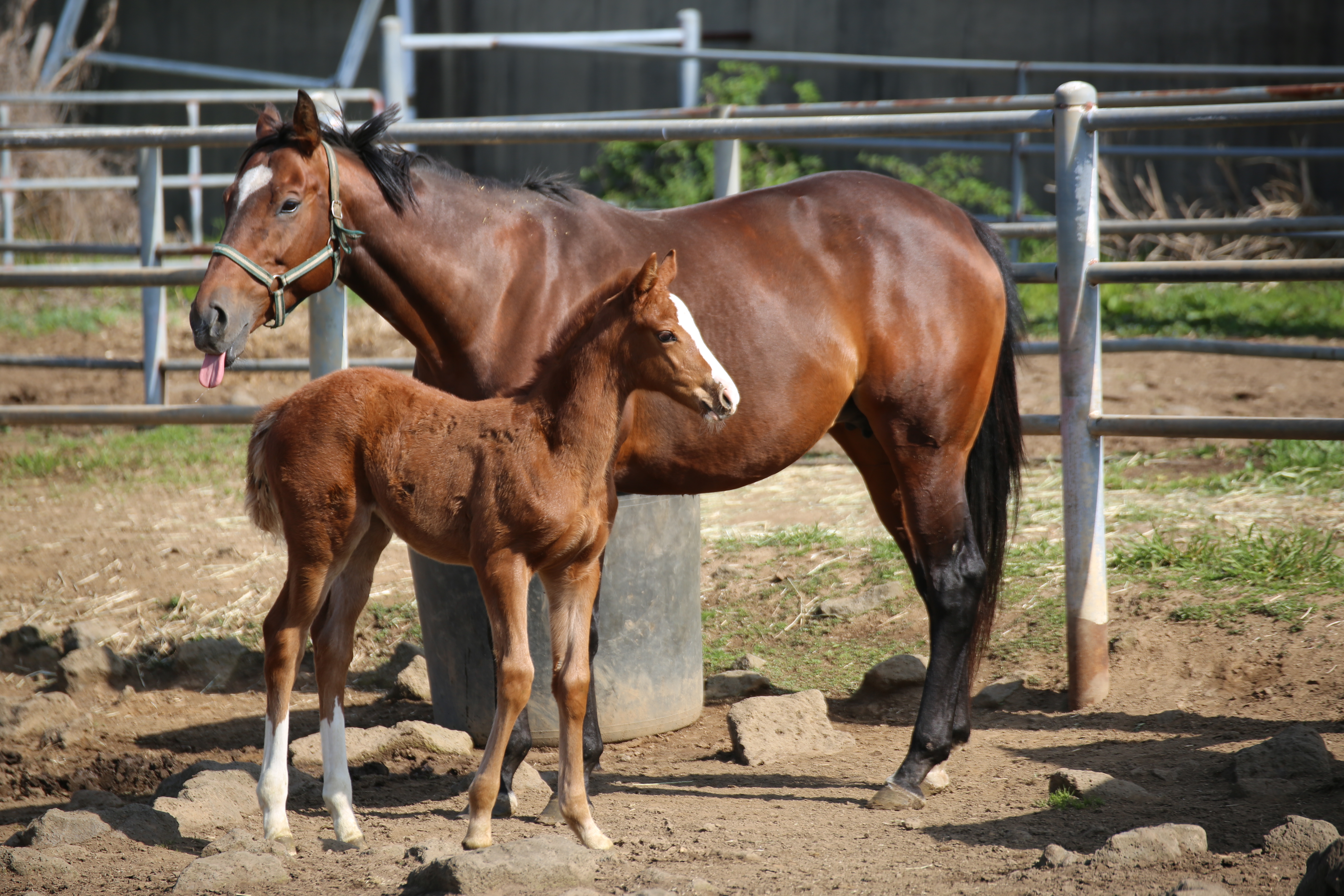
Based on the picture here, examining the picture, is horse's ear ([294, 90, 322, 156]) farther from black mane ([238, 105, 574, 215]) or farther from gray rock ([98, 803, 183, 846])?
gray rock ([98, 803, 183, 846])

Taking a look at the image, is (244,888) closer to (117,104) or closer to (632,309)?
(632,309)

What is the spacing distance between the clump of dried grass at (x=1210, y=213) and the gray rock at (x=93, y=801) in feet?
26.4

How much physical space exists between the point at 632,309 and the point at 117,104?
1367 cm

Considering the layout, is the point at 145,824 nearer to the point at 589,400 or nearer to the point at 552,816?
the point at 552,816

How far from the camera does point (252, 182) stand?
323 cm

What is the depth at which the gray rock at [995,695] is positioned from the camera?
167 inches

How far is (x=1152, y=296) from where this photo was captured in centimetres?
983

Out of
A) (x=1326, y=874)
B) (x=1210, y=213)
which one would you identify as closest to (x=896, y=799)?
(x=1326, y=874)

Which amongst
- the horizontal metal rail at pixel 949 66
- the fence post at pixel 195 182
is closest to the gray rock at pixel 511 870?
the horizontal metal rail at pixel 949 66

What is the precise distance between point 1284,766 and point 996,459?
1.23 m

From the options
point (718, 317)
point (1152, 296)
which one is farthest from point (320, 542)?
point (1152, 296)

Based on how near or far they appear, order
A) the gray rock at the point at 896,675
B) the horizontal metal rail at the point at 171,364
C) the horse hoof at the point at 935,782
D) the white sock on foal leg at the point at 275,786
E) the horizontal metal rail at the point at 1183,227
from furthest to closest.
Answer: the horizontal metal rail at the point at 171,364, the horizontal metal rail at the point at 1183,227, the gray rock at the point at 896,675, the horse hoof at the point at 935,782, the white sock on foal leg at the point at 275,786

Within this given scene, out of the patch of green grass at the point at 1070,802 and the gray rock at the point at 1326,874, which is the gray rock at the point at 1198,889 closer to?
the gray rock at the point at 1326,874

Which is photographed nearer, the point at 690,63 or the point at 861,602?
the point at 861,602
